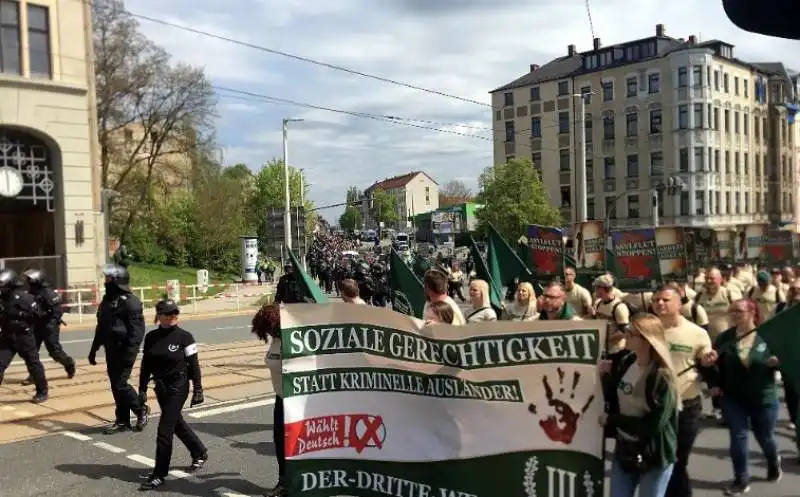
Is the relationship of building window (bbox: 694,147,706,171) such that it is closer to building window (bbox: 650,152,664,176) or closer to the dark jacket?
building window (bbox: 650,152,664,176)

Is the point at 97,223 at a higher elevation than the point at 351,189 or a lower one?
lower

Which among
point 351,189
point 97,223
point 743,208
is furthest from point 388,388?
point 351,189

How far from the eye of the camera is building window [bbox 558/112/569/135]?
6212cm

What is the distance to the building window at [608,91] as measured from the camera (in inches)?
2340

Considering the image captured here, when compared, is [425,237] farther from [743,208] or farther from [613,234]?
[613,234]

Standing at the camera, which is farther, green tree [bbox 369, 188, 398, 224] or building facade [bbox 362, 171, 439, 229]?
building facade [bbox 362, 171, 439, 229]

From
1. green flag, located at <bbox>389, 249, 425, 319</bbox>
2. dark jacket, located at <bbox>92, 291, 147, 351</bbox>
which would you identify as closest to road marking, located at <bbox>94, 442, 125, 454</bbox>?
dark jacket, located at <bbox>92, 291, 147, 351</bbox>

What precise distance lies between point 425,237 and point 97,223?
74470 mm

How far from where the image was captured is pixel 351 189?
12775cm

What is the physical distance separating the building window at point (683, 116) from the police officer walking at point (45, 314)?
53.4 meters

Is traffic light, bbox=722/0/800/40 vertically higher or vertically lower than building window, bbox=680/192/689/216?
lower

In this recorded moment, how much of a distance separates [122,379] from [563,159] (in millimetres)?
58588

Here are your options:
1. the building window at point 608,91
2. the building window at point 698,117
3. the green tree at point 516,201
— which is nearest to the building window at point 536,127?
the building window at point 608,91

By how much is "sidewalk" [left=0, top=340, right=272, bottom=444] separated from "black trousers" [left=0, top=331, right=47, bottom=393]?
318mm
